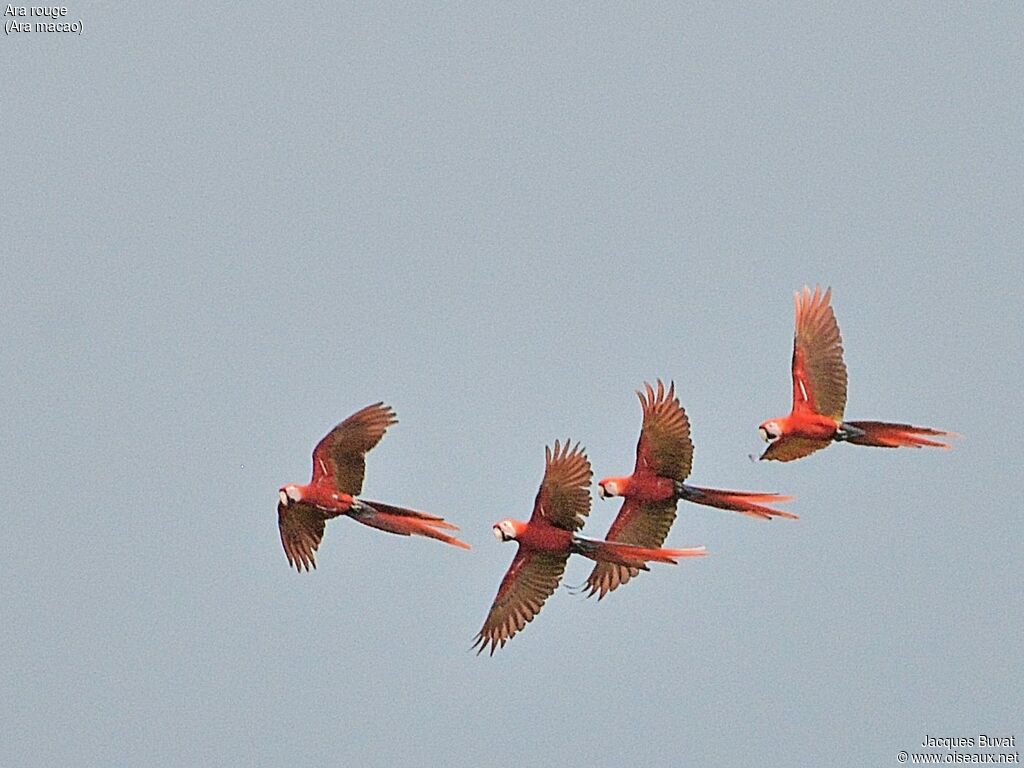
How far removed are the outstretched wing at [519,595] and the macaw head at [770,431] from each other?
2.20 meters

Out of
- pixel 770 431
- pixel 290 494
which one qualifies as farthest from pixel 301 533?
pixel 770 431

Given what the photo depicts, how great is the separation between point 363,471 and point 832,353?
4456mm

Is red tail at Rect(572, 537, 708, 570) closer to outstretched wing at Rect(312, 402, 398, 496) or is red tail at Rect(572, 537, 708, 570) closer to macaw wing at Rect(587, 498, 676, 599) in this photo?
macaw wing at Rect(587, 498, 676, 599)

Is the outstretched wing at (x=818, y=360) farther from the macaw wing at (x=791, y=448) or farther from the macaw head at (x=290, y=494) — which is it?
the macaw head at (x=290, y=494)

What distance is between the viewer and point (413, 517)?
22.6m

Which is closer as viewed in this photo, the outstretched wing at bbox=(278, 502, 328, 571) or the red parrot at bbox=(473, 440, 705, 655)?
the red parrot at bbox=(473, 440, 705, 655)

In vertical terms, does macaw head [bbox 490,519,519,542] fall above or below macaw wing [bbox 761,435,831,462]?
below

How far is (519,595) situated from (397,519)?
1.36m

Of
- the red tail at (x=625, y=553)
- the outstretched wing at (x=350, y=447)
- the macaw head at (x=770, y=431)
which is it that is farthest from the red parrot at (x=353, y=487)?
the macaw head at (x=770, y=431)

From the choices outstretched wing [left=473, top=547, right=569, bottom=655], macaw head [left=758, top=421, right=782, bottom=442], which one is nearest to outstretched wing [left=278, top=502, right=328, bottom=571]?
outstretched wing [left=473, top=547, right=569, bottom=655]

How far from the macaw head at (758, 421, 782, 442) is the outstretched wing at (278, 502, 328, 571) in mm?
4217

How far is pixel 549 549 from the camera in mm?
22344

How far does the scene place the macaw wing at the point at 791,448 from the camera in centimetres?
2278

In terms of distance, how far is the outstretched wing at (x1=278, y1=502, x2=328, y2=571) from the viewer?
23.4 m
